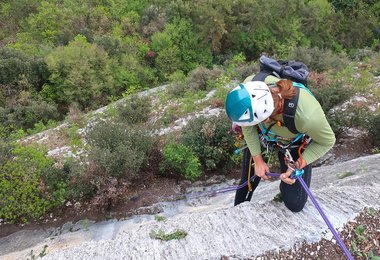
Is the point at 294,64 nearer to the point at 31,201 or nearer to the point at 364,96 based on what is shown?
the point at 31,201

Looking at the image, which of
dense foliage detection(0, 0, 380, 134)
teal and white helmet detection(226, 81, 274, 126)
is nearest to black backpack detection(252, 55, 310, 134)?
teal and white helmet detection(226, 81, 274, 126)

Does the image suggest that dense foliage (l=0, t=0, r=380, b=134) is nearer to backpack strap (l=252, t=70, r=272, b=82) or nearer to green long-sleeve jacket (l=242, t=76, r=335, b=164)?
Result: backpack strap (l=252, t=70, r=272, b=82)

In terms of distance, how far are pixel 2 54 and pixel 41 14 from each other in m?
6.40

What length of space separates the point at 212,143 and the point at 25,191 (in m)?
4.11

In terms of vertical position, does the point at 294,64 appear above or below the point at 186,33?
above

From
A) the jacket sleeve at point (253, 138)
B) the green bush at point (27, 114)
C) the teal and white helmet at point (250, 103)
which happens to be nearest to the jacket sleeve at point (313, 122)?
the teal and white helmet at point (250, 103)

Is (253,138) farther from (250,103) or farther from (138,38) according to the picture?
(138,38)

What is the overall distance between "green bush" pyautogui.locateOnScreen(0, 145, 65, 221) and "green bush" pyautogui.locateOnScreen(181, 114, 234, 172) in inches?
119

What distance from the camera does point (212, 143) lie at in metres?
7.92

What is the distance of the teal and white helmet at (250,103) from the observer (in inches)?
133

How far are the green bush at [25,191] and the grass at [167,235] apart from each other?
3.26m

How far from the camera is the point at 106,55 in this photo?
19641 millimetres

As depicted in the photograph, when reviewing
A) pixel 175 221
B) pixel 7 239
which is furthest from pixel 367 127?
pixel 7 239

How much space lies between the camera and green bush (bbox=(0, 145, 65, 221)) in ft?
21.8
